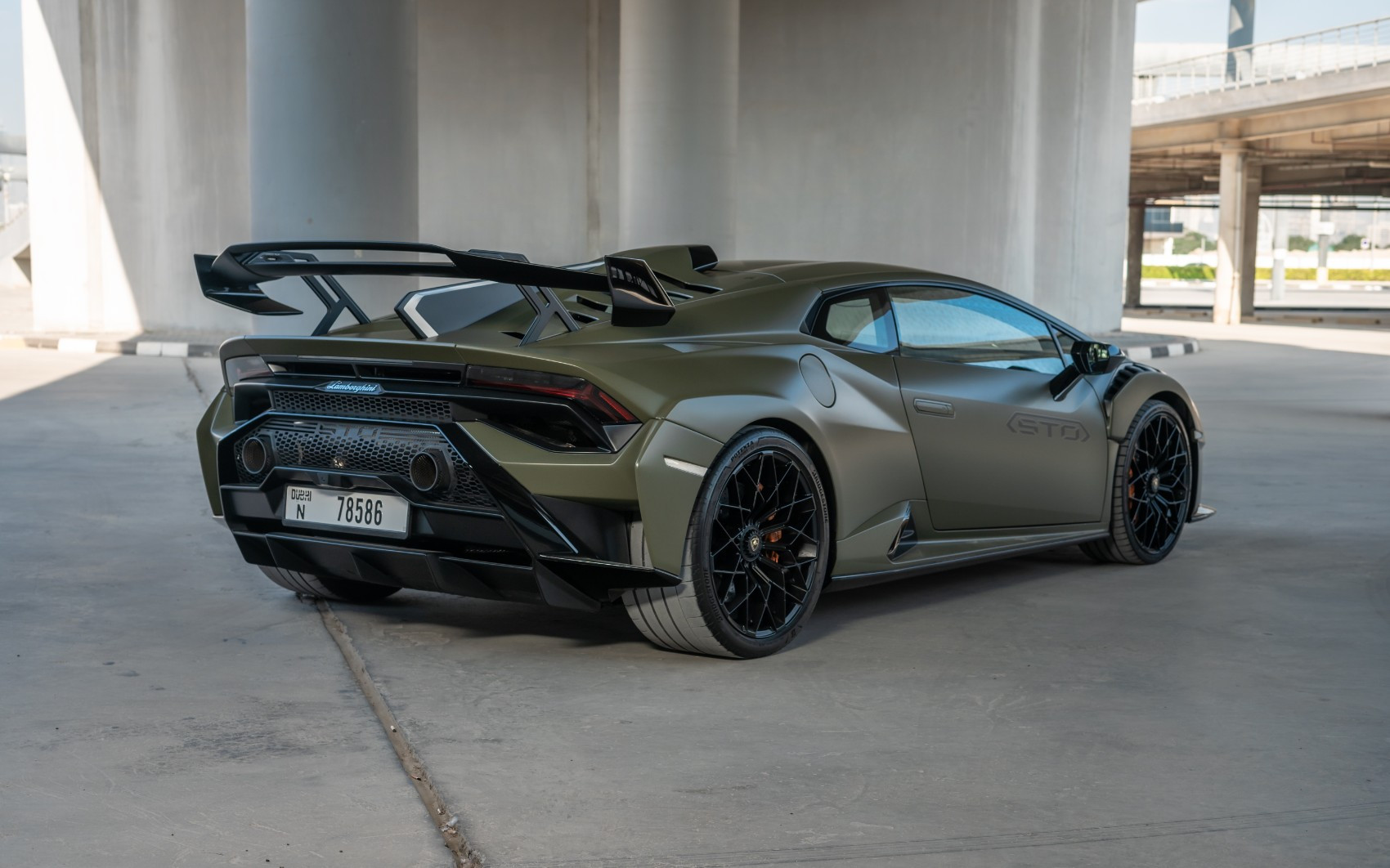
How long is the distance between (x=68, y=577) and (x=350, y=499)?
1761 millimetres

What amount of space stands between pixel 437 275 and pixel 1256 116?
35846mm

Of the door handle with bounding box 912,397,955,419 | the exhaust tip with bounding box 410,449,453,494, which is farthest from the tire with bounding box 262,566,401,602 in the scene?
the door handle with bounding box 912,397,955,419

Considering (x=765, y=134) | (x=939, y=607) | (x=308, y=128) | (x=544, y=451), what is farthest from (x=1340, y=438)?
(x=765, y=134)

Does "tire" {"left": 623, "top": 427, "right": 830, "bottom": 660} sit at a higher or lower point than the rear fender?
lower

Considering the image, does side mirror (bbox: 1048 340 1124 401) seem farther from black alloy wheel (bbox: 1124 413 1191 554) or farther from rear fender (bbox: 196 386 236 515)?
rear fender (bbox: 196 386 236 515)

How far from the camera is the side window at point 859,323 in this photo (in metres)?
4.62

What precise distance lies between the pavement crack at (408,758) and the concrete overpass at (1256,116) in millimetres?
31232

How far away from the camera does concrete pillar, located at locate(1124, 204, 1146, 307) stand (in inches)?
2015

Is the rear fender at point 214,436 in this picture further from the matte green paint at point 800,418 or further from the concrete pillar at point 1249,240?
the concrete pillar at point 1249,240

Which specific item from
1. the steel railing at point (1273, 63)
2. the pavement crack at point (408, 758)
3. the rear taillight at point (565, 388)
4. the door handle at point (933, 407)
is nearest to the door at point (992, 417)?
the door handle at point (933, 407)

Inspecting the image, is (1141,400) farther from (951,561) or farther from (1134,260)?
(1134,260)

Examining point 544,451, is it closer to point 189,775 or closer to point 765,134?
point 189,775

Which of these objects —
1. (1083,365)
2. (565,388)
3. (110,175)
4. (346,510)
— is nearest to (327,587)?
(346,510)

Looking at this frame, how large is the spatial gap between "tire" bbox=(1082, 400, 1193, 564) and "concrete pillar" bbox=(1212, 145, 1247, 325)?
1142 inches
